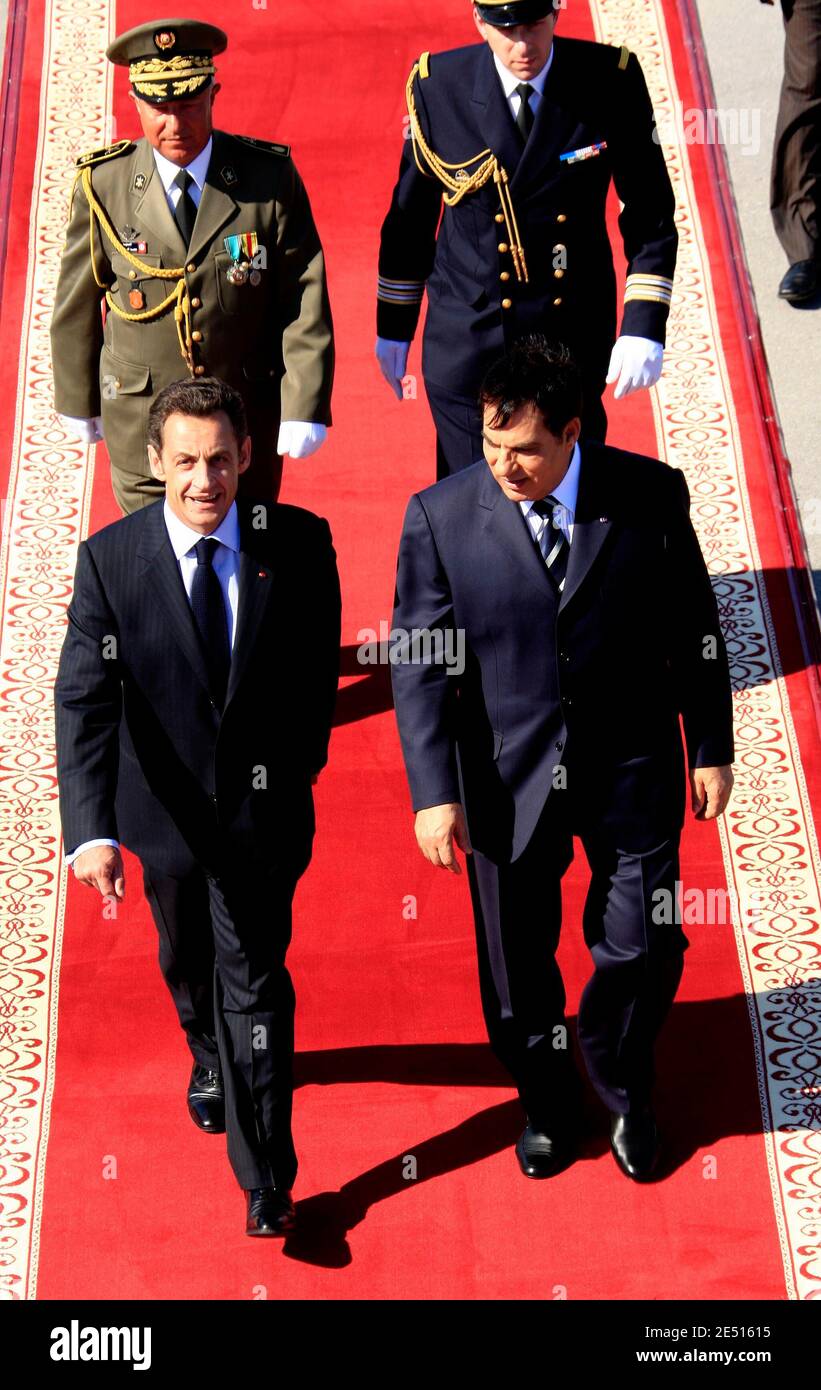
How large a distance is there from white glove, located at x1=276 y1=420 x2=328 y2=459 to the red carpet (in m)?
0.98

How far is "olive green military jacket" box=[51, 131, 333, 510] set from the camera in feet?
20.6

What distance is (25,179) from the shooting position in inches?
358

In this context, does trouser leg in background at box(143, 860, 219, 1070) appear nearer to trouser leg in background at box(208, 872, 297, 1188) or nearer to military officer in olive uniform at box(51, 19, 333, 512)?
trouser leg in background at box(208, 872, 297, 1188)

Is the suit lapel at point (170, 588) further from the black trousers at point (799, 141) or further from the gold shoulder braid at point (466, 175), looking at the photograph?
the black trousers at point (799, 141)

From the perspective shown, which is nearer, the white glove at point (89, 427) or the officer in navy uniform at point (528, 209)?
the officer in navy uniform at point (528, 209)

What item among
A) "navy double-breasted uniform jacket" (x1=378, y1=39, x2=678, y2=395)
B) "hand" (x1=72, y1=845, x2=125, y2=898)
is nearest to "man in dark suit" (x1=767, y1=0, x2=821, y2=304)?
"navy double-breasted uniform jacket" (x1=378, y1=39, x2=678, y2=395)

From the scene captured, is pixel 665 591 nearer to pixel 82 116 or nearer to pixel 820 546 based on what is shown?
pixel 820 546

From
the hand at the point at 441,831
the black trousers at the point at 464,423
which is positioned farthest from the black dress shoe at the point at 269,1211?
the black trousers at the point at 464,423

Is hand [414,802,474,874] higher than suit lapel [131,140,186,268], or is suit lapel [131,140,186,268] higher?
suit lapel [131,140,186,268]

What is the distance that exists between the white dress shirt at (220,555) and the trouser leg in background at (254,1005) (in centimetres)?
33

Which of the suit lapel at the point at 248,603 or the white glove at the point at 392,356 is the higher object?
the white glove at the point at 392,356

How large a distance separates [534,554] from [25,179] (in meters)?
4.61

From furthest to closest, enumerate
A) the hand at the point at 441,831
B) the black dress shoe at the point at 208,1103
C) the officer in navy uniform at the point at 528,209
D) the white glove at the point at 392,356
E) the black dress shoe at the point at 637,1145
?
1. the white glove at the point at 392,356
2. the officer in navy uniform at the point at 528,209
3. the black dress shoe at the point at 208,1103
4. the black dress shoe at the point at 637,1145
5. the hand at the point at 441,831

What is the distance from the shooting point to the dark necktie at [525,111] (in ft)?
20.7
